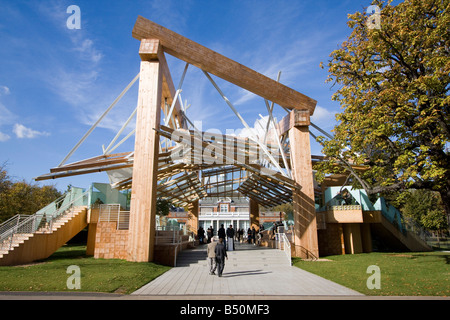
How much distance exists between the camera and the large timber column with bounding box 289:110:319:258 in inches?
551

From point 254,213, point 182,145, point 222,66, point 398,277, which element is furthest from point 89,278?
point 254,213

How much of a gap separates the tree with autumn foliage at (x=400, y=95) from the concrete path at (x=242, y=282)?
476 centimetres

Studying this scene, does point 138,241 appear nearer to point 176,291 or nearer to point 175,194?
point 176,291

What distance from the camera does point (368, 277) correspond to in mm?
8672

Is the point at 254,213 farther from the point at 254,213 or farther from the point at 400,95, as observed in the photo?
the point at 400,95

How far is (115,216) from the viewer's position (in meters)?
13.2

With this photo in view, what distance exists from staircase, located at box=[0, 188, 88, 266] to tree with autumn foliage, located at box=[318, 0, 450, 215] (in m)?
13.1

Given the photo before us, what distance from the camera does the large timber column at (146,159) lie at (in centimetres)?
1150

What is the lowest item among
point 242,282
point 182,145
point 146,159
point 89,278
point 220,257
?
point 242,282

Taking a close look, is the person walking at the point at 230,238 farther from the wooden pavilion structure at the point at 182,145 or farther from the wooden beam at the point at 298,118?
the wooden beam at the point at 298,118

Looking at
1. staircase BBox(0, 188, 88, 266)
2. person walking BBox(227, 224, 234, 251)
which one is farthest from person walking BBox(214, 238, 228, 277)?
staircase BBox(0, 188, 88, 266)

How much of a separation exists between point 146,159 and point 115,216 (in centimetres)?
330
